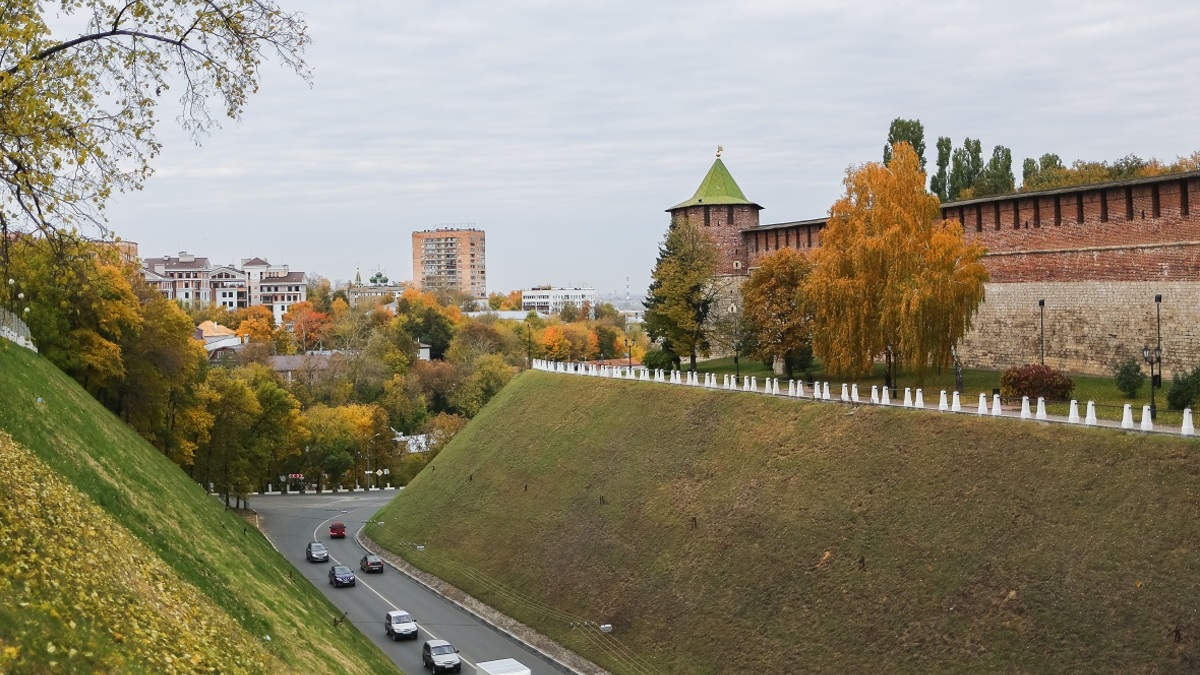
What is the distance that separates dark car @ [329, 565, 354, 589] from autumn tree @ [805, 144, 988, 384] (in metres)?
14.9

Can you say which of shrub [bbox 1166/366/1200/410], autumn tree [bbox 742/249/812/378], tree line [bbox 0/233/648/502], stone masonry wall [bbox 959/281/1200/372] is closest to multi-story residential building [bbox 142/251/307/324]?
tree line [bbox 0/233/648/502]

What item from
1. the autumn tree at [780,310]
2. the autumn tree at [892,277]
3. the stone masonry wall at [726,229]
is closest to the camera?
the autumn tree at [892,277]

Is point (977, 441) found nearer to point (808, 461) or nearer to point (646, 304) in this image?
point (808, 461)

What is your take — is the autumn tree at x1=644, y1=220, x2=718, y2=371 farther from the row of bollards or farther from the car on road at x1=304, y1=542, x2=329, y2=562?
the car on road at x1=304, y1=542, x2=329, y2=562

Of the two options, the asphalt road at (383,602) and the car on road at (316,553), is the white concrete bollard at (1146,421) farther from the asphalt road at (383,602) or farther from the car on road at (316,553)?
the car on road at (316,553)

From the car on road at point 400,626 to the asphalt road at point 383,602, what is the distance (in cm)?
13

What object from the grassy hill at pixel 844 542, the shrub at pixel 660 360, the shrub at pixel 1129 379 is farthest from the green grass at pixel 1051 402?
the shrub at pixel 660 360

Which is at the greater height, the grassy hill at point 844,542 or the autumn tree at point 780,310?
the autumn tree at point 780,310

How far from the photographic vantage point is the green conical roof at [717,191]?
46.1 meters

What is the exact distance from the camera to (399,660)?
22.7 metres

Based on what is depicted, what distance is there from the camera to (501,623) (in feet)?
85.2

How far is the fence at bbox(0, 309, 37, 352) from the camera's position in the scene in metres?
24.5

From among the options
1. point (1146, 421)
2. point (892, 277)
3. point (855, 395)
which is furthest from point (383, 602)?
point (1146, 421)

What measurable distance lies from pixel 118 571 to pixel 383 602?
58.9ft
